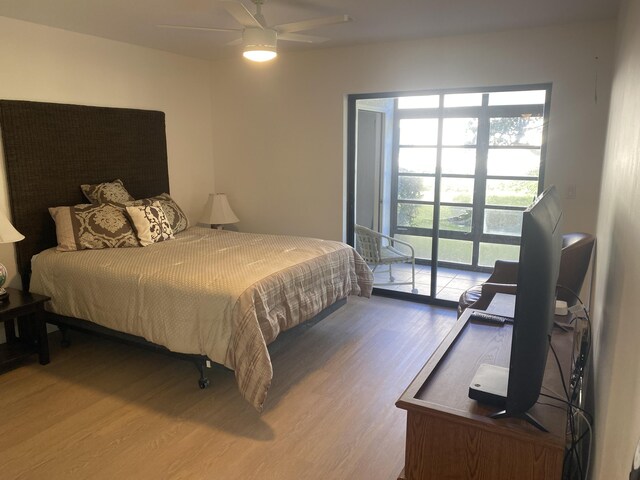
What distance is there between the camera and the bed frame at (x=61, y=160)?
→ 3464 mm

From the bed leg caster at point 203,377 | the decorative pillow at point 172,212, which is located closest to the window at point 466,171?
the decorative pillow at point 172,212

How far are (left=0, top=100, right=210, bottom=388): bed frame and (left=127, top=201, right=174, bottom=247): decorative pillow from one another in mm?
545

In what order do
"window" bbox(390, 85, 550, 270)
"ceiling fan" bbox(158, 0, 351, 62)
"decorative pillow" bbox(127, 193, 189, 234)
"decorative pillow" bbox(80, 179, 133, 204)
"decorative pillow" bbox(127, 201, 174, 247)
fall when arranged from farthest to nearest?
"decorative pillow" bbox(127, 193, 189, 234) → "window" bbox(390, 85, 550, 270) → "decorative pillow" bbox(80, 179, 133, 204) → "decorative pillow" bbox(127, 201, 174, 247) → "ceiling fan" bbox(158, 0, 351, 62)

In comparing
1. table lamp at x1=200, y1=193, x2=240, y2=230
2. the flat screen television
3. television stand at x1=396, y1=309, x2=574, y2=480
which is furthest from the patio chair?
the flat screen television

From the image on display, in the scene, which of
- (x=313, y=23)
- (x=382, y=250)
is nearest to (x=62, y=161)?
(x=313, y=23)

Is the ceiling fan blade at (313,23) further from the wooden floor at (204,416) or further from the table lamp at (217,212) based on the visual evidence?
the table lamp at (217,212)

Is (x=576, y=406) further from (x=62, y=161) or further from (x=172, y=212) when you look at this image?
(x=62, y=161)

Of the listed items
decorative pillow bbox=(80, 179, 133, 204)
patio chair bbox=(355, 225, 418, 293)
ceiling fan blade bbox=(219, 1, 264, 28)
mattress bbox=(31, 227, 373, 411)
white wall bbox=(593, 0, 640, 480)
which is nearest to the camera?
white wall bbox=(593, 0, 640, 480)

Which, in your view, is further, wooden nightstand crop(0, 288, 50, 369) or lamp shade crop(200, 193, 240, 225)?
lamp shade crop(200, 193, 240, 225)

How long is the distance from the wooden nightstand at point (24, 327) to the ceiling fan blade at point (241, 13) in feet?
7.54

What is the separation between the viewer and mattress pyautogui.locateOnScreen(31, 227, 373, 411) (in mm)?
2658

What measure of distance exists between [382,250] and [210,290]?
242cm

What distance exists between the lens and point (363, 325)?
4023 millimetres

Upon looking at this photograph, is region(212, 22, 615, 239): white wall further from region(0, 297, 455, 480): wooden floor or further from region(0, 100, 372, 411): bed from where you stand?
region(0, 297, 455, 480): wooden floor
